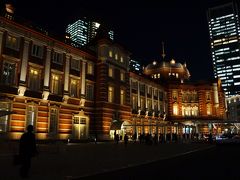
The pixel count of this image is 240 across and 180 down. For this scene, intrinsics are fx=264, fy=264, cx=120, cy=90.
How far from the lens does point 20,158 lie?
10.4 metres

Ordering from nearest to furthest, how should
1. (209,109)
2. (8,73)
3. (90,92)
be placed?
1. (8,73)
2. (90,92)
3. (209,109)

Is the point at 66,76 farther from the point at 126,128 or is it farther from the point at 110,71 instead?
the point at 126,128

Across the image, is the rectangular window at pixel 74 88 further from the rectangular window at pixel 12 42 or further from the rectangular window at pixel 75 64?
the rectangular window at pixel 12 42

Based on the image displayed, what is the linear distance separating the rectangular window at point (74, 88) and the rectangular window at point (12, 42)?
382 inches

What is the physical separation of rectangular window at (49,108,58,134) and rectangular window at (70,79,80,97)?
13.4 feet

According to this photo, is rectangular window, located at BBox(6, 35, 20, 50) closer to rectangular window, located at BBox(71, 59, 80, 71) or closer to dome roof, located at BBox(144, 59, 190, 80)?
rectangular window, located at BBox(71, 59, 80, 71)

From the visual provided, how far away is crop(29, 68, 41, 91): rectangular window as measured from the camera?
107ft

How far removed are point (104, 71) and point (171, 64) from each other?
48.6 metres

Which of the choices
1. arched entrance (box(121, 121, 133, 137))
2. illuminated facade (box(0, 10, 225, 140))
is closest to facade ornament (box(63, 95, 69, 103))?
illuminated facade (box(0, 10, 225, 140))

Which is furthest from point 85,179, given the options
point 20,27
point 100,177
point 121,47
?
point 121,47

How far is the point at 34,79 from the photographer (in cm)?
3325

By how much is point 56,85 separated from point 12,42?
8073mm

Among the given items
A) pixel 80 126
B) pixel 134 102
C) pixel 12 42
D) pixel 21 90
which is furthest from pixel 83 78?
pixel 134 102

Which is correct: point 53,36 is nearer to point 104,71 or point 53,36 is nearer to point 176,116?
point 104,71
